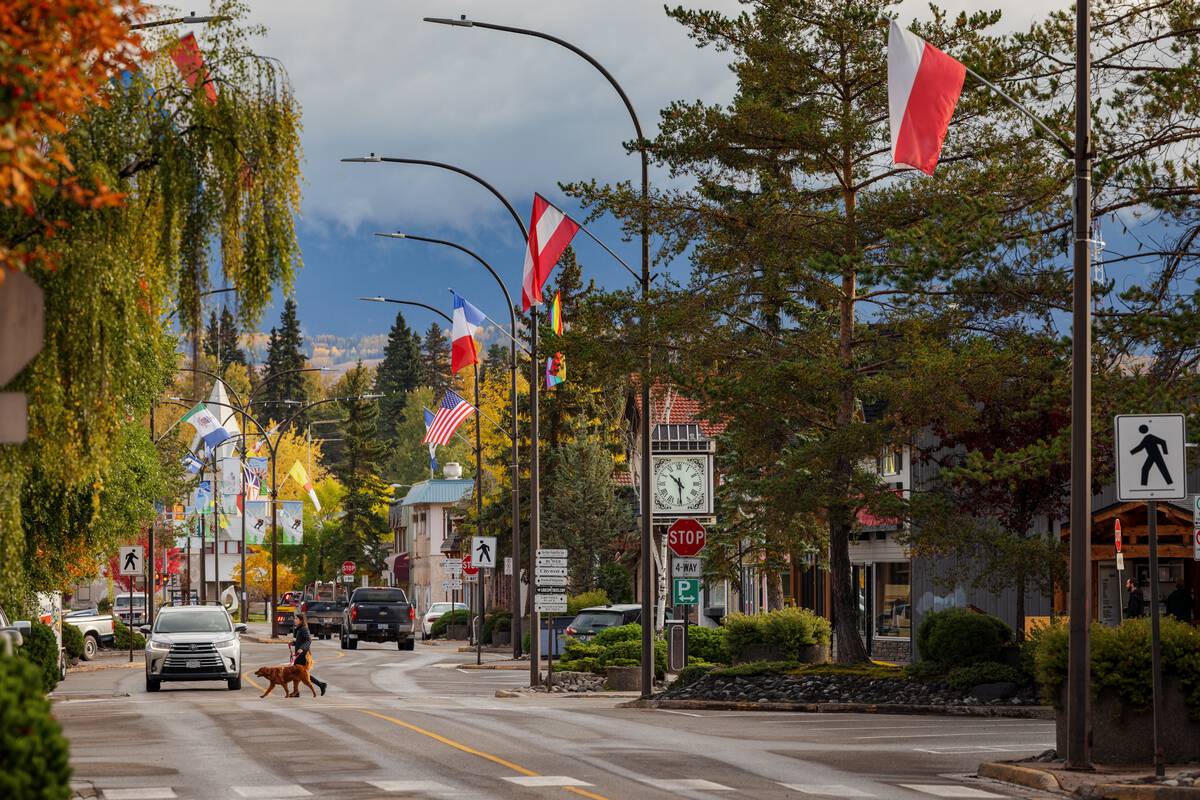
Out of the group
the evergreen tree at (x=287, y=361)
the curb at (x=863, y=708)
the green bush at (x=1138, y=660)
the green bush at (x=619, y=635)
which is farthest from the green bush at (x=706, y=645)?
the evergreen tree at (x=287, y=361)

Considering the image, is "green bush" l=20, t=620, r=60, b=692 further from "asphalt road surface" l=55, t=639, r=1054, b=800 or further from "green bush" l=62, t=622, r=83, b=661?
"green bush" l=62, t=622, r=83, b=661

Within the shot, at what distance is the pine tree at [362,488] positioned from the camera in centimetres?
11612

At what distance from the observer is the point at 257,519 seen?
271 ft

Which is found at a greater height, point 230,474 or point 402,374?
point 402,374

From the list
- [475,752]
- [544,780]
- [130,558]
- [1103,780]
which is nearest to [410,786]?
[544,780]

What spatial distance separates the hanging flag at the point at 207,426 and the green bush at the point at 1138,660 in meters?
47.4

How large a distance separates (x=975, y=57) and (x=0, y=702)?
18.1m

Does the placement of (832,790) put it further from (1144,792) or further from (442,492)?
(442,492)

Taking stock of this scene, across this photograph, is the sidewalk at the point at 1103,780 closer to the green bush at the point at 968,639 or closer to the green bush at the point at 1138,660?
the green bush at the point at 1138,660

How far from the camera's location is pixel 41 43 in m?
8.02

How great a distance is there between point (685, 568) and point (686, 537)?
72 cm

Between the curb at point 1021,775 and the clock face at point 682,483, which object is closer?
the curb at point 1021,775

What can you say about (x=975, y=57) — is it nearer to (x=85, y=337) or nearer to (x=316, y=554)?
(x=85, y=337)

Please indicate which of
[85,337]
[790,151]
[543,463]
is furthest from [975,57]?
[543,463]
